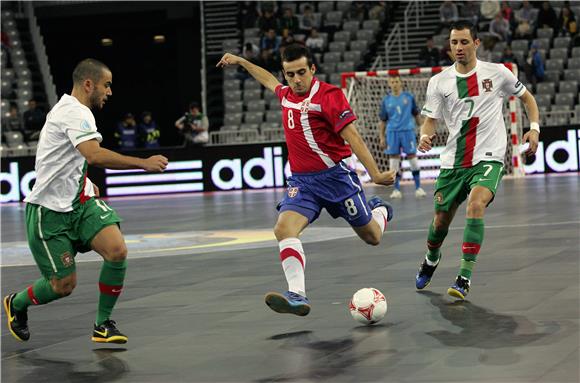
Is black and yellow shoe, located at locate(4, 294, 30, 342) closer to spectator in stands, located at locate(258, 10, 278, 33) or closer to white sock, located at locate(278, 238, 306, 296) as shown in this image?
white sock, located at locate(278, 238, 306, 296)

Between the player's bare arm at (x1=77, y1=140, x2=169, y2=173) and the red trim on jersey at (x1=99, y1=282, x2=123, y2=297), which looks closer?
the player's bare arm at (x1=77, y1=140, x2=169, y2=173)

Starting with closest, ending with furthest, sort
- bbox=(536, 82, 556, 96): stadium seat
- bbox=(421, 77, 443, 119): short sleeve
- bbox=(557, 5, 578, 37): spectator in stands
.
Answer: bbox=(421, 77, 443, 119): short sleeve → bbox=(536, 82, 556, 96): stadium seat → bbox=(557, 5, 578, 37): spectator in stands

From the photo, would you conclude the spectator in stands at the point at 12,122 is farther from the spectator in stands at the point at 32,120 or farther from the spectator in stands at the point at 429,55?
the spectator in stands at the point at 429,55

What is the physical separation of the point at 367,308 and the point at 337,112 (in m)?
1.54

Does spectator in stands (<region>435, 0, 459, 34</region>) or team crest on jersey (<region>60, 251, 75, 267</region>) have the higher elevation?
spectator in stands (<region>435, 0, 459, 34</region>)

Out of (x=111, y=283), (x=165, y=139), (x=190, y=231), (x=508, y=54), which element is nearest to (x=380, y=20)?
(x=508, y=54)

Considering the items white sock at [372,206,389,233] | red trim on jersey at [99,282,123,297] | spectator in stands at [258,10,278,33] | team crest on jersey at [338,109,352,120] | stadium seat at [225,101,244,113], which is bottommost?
stadium seat at [225,101,244,113]

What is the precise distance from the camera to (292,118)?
351 inches

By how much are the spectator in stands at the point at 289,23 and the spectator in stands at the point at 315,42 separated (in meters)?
0.59

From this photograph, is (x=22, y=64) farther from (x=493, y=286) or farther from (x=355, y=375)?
(x=355, y=375)

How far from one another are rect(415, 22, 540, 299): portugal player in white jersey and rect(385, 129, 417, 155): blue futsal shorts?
13.3 metres

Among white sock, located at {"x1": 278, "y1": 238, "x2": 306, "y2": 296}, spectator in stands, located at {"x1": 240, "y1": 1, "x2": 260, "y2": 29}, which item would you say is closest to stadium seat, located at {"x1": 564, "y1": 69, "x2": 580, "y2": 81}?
spectator in stands, located at {"x1": 240, "y1": 1, "x2": 260, "y2": 29}

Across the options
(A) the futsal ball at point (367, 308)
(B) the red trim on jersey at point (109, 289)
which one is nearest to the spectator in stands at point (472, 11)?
(A) the futsal ball at point (367, 308)

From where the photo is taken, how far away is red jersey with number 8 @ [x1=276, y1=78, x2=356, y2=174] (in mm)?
8781
